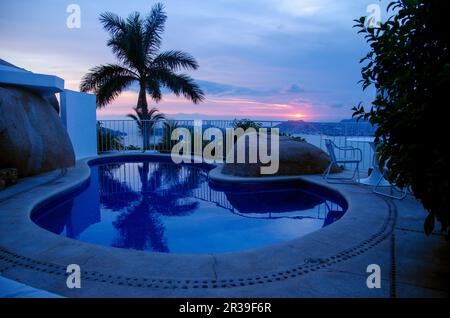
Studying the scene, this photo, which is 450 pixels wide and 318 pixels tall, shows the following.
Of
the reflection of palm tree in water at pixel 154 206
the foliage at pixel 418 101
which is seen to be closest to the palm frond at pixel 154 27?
the reflection of palm tree in water at pixel 154 206

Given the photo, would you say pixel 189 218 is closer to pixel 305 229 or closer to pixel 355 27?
pixel 305 229

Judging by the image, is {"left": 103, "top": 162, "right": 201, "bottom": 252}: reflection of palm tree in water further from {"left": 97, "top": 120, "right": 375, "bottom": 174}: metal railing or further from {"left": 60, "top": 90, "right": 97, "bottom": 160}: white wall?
{"left": 97, "top": 120, "right": 375, "bottom": 174}: metal railing

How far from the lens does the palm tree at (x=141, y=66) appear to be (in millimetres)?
13062

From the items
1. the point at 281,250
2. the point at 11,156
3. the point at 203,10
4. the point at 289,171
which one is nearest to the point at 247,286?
the point at 281,250

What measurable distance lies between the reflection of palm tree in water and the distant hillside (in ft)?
12.0

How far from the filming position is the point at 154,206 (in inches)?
218

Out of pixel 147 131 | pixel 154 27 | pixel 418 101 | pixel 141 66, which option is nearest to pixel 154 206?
pixel 418 101

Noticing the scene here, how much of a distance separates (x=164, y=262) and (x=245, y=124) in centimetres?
850

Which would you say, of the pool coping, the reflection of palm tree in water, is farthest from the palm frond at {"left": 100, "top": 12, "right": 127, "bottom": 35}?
the pool coping

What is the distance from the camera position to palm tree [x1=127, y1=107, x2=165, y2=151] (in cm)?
1225

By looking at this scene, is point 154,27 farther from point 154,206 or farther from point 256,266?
point 256,266

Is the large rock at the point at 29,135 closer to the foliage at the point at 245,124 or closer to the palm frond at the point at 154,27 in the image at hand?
the foliage at the point at 245,124

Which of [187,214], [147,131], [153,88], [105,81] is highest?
[105,81]

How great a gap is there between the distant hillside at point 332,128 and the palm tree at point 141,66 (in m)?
4.98
